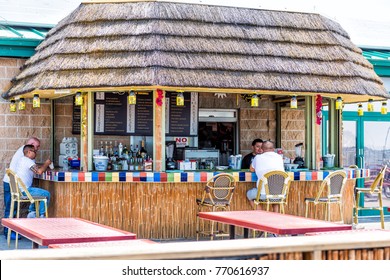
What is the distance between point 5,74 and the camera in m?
12.8

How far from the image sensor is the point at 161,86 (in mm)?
10734

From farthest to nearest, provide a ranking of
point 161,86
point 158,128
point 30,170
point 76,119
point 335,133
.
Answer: point 335,133 → point 76,119 → point 30,170 → point 158,128 → point 161,86

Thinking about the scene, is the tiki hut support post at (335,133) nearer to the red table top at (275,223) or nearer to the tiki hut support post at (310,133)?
the tiki hut support post at (310,133)

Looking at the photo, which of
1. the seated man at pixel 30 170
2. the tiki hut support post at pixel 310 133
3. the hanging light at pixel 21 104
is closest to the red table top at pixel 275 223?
the seated man at pixel 30 170

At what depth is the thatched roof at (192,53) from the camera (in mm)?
11078

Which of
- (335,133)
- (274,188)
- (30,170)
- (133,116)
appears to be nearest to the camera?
(274,188)

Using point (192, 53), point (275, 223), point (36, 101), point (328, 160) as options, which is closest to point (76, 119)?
point (36, 101)

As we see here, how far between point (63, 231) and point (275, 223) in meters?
2.10

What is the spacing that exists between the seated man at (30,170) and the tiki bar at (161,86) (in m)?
0.17

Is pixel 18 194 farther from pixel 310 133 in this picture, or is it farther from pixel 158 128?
pixel 310 133

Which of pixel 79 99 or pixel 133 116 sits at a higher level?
pixel 79 99

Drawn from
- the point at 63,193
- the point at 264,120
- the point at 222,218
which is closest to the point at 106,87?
the point at 63,193

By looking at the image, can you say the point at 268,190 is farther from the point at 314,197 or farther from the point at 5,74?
the point at 5,74

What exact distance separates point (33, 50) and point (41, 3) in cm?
240
